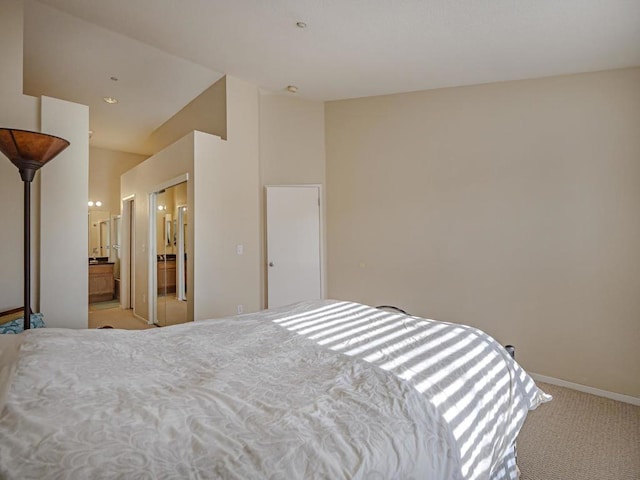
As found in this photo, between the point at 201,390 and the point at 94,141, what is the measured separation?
6597 mm

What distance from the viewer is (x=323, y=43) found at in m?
2.97

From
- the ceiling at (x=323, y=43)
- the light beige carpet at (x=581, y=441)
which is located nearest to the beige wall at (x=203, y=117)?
the ceiling at (x=323, y=43)

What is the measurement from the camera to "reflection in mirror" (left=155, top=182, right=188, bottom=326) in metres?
3.92

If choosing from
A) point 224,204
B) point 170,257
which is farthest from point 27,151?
point 170,257

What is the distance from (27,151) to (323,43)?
2.43 metres

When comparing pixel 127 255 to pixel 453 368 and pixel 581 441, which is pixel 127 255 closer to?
pixel 453 368

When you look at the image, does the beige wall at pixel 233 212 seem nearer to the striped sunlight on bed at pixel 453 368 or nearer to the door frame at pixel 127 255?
the striped sunlight on bed at pixel 453 368

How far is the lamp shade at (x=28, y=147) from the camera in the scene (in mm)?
2180

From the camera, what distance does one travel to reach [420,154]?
147 inches

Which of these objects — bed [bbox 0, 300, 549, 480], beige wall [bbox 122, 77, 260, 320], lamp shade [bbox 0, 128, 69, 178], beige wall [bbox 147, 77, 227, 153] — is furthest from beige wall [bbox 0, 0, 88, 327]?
beige wall [bbox 147, 77, 227, 153]

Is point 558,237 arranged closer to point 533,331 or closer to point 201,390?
point 533,331

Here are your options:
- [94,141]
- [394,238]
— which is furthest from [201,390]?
[94,141]

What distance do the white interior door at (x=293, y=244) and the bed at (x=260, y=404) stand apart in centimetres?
247

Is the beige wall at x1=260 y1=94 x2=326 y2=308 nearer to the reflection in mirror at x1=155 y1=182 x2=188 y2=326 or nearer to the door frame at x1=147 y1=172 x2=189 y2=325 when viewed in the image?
the reflection in mirror at x1=155 y1=182 x2=188 y2=326
